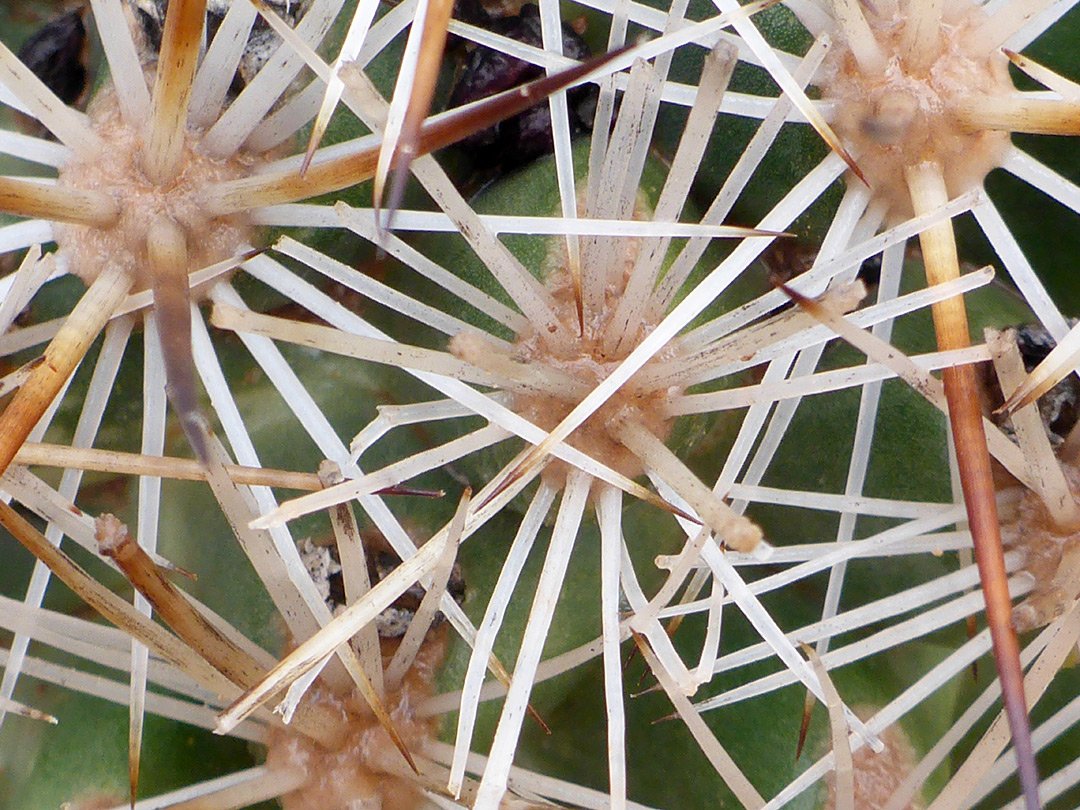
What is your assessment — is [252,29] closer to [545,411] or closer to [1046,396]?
[545,411]

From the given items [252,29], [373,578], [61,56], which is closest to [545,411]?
[373,578]

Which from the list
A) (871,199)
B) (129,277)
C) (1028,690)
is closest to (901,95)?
(871,199)

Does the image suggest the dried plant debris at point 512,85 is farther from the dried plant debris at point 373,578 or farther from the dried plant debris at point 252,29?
the dried plant debris at point 373,578

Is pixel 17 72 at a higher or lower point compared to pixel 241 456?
higher

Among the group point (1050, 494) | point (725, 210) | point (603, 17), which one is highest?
point (603, 17)

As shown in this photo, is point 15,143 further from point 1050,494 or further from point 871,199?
point 1050,494

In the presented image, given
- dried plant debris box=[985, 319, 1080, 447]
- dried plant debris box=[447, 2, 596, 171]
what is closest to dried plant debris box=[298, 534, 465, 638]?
dried plant debris box=[447, 2, 596, 171]

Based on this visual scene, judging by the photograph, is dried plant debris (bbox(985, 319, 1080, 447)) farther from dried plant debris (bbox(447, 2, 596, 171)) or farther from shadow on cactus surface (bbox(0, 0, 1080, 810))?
dried plant debris (bbox(447, 2, 596, 171))

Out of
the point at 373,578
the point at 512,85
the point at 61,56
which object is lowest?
the point at 373,578
